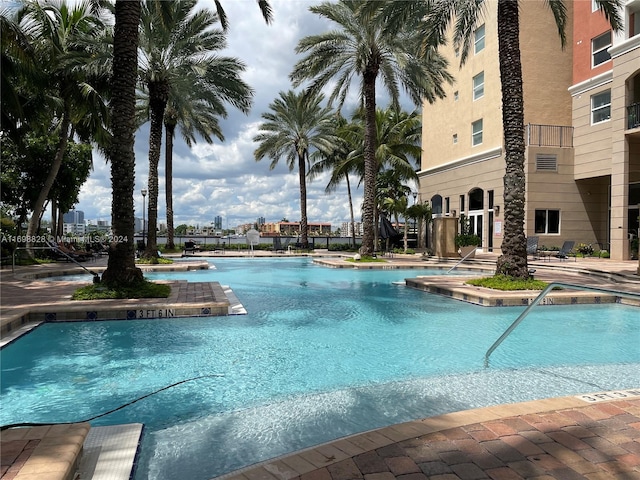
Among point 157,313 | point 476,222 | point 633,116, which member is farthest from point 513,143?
point 476,222

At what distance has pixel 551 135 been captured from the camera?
80.3 ft

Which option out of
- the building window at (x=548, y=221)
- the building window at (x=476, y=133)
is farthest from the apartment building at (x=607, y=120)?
the building window at (x=476, y=133)

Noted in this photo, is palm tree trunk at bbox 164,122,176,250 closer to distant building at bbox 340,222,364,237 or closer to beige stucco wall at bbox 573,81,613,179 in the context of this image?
distant building at bbox 340,222,364,237

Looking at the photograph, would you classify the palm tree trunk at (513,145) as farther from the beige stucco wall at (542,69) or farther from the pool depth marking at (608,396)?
the beige stucco wall at (542,69)

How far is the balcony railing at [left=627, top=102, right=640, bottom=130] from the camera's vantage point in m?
19.5

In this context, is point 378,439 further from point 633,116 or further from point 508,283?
point 633,116

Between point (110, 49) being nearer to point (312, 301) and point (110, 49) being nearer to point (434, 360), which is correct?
point (312, 301)

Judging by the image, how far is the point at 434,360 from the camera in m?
5.94

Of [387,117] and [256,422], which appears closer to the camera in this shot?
[256,422]

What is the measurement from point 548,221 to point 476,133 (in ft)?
24.8

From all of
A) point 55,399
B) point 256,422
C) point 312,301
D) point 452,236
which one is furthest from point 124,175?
point 452,236

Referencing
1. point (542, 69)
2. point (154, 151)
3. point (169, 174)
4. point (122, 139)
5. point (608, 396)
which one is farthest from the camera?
point (169, 174)

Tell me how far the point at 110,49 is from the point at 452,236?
17.4m

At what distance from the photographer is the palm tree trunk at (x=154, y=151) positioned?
744 inches
